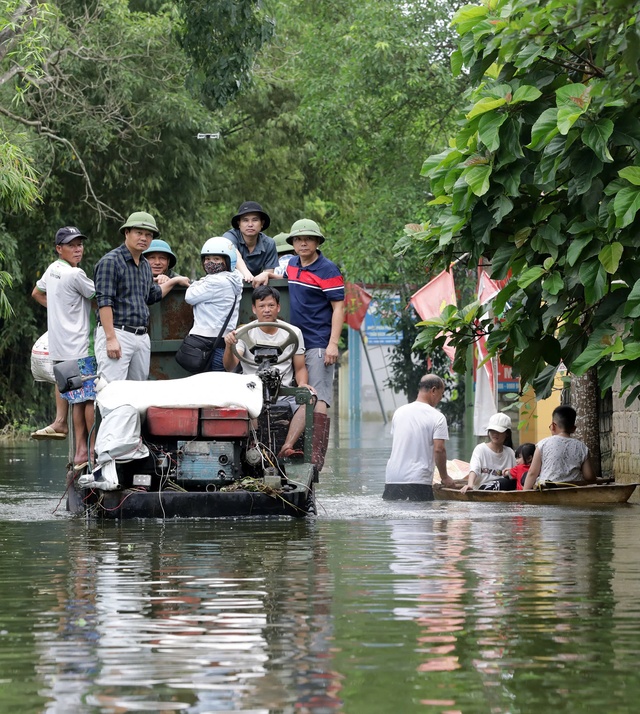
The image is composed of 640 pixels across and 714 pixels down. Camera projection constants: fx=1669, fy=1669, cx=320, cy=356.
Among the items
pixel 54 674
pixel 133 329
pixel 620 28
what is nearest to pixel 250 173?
pixel 133 329

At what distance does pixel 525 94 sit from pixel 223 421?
395 cm

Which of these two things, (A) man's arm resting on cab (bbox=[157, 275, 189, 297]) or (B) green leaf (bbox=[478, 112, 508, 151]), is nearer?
(B) green leaf (bbox=[478, 112, 508, 151])

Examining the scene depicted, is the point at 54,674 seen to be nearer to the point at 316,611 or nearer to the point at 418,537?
the point at 316,611

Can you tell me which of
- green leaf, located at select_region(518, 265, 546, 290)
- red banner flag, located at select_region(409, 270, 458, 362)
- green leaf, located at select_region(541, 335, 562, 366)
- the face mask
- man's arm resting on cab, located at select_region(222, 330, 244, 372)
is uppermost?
red banner flag, located at select_region(409, 270, 458, 362)

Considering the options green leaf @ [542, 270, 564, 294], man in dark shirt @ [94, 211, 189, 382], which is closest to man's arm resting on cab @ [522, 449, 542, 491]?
man in dark shirt @ [94, 211, 189, 382]

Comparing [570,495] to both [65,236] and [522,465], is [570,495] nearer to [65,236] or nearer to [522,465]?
[522,465]

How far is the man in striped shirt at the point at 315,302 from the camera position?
531 inches

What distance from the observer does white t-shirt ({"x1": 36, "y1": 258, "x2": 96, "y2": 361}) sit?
1293 cm

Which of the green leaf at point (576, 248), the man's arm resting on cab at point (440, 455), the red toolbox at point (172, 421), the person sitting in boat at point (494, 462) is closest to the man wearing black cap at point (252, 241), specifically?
the man's arm resting on cab at point (440, 455)

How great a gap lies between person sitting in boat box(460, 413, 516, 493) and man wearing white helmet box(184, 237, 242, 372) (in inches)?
134

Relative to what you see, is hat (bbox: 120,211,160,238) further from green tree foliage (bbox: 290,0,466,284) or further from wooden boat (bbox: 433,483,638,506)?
green tree foliage (bbox: 290,0,466,284)

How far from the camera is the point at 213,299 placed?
508 inches

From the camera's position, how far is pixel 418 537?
11.1 meters

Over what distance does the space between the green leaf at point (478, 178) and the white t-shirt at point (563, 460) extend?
6472mm
